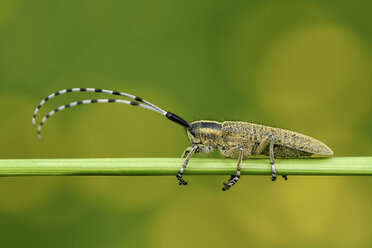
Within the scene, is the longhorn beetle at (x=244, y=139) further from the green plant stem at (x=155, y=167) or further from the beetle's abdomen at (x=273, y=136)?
the green plant stem at (x=155, y=167)

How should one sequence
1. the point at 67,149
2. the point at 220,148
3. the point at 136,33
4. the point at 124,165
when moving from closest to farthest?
the point at 124,165
the point at 220,148
the point at 67,149
the point at 136,33

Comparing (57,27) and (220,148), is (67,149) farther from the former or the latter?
(220,148)

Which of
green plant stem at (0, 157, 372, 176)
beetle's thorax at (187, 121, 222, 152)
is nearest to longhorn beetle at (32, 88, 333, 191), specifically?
beetle's thorax at (187, 121, 222, 152)

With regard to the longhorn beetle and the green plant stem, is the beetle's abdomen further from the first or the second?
the green plant stem

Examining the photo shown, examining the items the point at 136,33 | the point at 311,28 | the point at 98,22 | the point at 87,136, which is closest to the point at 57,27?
the point at 98,22

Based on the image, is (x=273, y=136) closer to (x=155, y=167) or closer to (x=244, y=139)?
(x=244, y=139)

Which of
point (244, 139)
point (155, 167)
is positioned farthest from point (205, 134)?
point (155, 167)
